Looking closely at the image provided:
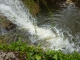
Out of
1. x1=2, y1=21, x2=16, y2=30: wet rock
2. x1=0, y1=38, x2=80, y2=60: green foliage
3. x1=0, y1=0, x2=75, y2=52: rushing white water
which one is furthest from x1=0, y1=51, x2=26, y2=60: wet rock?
x1=2, y1=21, x2=16, y2=30: wet rock

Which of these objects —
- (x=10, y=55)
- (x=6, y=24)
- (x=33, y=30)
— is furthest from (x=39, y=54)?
(x=33, y=30)

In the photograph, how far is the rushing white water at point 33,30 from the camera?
6.63 metres

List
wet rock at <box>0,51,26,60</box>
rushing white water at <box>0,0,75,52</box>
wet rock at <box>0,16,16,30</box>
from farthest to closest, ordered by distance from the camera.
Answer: wet rock at <box>0,16,16,30</box>
rushing white water at <box>0,0,75,52</box>
wet rock at <box>0,51,26,60</box>

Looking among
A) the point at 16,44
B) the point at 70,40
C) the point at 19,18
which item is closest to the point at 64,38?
the point at 70,40

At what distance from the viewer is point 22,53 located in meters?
3.27

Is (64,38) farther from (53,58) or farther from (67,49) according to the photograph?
(53,58)

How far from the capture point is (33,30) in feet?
24.5

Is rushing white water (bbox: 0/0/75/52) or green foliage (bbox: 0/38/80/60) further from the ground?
rushing white water (bbox: 0/0/75/52)

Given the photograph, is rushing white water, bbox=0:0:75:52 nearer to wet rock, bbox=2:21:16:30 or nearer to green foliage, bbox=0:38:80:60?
wet rock, bbox=2:21:16:30

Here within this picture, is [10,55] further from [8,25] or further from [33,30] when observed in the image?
[33,30]

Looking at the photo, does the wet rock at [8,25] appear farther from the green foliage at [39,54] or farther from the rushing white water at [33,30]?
the green foliage at [39,54]

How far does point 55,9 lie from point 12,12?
2355mm

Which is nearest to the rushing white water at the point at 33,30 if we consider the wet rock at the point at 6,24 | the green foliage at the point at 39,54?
the wet rock at the point at 6,24

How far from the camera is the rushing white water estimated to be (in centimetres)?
663
